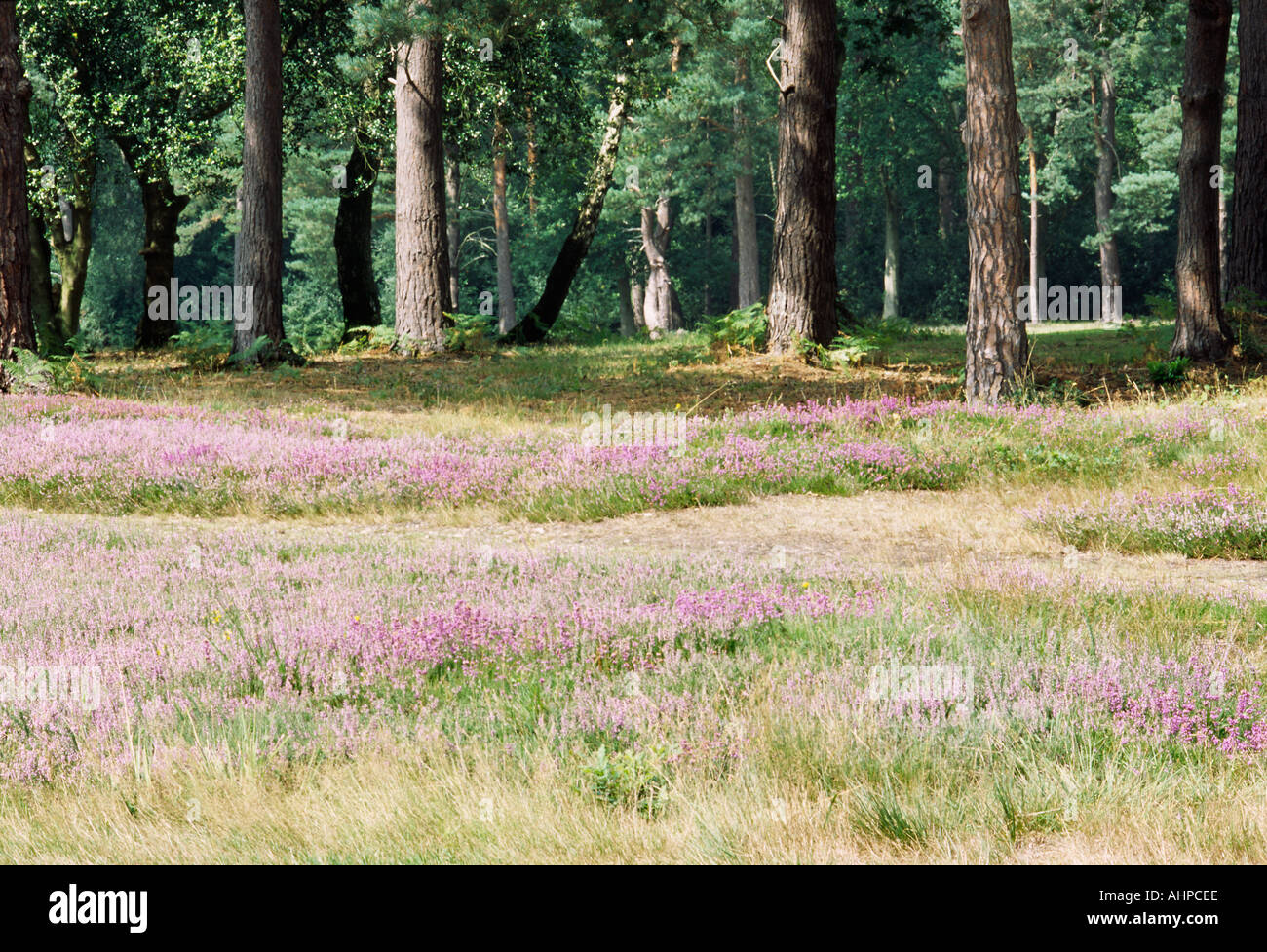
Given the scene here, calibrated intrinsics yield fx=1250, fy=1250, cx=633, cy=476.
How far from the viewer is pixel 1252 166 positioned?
20.3 m

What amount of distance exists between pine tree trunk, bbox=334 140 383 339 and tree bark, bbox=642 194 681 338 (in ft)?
77.0

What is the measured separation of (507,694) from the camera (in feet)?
17.1

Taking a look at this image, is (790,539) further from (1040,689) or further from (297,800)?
(297,800)

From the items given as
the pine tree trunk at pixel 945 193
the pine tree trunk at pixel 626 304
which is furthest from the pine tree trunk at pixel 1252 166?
the pine tree trunk at pixel 945 193

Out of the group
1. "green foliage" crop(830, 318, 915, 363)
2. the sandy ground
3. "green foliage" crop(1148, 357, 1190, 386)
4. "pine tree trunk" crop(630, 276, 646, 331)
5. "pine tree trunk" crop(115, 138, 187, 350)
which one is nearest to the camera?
the sandy ground

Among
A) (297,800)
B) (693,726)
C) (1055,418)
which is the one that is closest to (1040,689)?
(693,726)

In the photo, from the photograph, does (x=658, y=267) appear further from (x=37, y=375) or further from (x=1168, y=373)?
(x=37, y=375)

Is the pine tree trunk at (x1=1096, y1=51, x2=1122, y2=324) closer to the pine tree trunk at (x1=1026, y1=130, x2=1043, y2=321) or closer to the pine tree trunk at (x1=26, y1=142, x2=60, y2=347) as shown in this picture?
the pine tree trunk at (x1=1026, y1=130, x2=1043, y2=321)

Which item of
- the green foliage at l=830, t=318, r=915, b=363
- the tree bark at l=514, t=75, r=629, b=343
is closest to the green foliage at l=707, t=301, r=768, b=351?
the green foliage at l=830, t=318, r=915, b=363

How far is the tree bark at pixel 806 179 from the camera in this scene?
18.1 m

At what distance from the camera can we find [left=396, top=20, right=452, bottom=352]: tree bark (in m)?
21.6

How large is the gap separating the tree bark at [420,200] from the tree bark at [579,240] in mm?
3710

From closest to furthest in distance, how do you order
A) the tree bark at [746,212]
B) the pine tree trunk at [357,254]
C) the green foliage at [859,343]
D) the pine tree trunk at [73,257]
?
the green foliage at [859,343] < the pine tree trunk at [357,254] < the pine tree trunk at [73,257] < the tree bark at [746,212]

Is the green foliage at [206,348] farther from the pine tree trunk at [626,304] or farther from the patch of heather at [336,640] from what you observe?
the pine tree trunk at [626,304]
